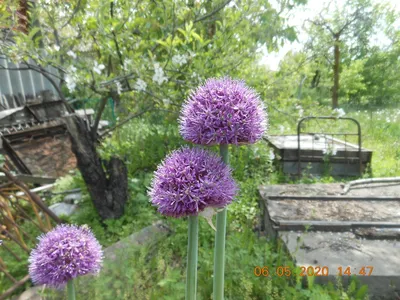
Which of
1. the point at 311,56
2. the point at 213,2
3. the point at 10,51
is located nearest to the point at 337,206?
the point at 311,56

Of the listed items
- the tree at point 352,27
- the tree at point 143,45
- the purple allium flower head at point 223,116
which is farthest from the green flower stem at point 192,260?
the tree at point 352,27

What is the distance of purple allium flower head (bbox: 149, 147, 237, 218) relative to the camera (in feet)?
3.27

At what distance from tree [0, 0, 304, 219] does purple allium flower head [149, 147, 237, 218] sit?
2311mm

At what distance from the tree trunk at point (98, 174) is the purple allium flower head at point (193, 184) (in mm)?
3386

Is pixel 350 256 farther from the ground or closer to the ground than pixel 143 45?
closer to the ground

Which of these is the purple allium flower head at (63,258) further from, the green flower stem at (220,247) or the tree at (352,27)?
the tree at (352,27)

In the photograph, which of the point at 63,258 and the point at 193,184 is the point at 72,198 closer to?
the point at 63,258

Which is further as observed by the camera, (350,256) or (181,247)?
(181,247)

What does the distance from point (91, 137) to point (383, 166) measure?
22.9ft

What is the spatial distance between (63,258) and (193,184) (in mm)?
729

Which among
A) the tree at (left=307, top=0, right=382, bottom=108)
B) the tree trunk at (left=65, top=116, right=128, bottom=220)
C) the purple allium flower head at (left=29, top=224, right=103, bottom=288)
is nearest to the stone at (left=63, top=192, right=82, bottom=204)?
the tree trunk at (left=65, top=116, right=128, bottom=220)

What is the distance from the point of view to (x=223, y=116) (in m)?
1.04
